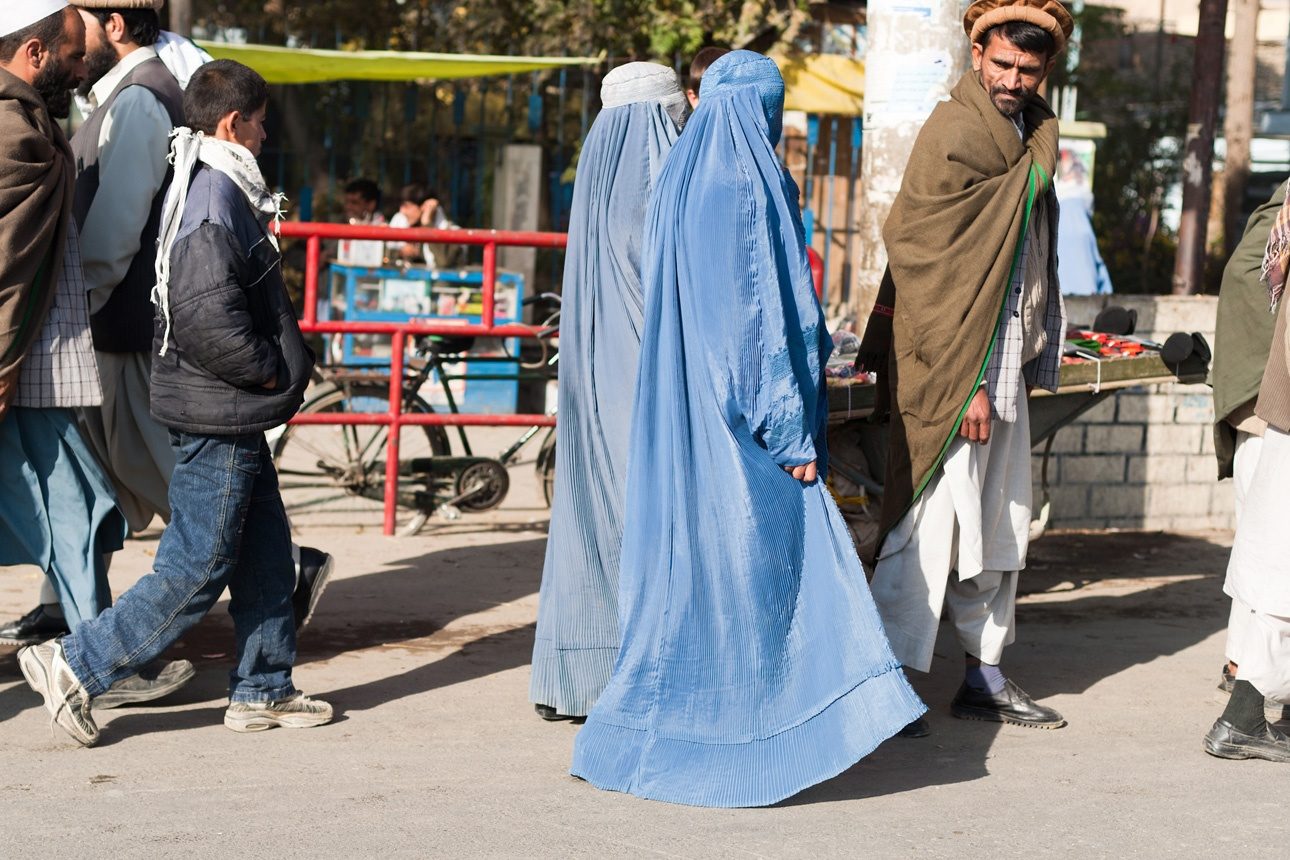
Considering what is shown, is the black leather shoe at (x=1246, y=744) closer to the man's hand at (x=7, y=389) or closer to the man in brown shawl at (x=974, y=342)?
the man in brown shawl at (x=974, y=342)

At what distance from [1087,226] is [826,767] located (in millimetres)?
7603

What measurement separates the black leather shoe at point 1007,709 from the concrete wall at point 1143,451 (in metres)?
3.20

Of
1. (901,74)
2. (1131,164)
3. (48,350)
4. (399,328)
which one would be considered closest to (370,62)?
(399,328)

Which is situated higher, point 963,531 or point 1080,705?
point 963,531

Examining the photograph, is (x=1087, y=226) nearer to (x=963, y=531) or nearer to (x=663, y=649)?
(x=963, y=531)

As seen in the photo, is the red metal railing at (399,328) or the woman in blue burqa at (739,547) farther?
the red metal railing at (399,328)

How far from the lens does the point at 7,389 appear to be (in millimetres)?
4461

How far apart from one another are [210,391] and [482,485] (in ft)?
11.0

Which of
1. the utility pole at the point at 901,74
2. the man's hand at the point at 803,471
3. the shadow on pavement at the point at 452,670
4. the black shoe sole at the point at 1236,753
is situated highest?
the utility pole at the point at 901,74

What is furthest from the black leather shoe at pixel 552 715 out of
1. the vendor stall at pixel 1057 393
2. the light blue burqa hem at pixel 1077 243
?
the light blue burqa hem at pixel 1077 243

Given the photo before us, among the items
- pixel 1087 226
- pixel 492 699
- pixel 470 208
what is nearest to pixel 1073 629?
pixel 492 699

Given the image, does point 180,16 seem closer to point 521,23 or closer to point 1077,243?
point 1077,243

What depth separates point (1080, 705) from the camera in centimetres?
525

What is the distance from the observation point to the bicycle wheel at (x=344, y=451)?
24.9ft
